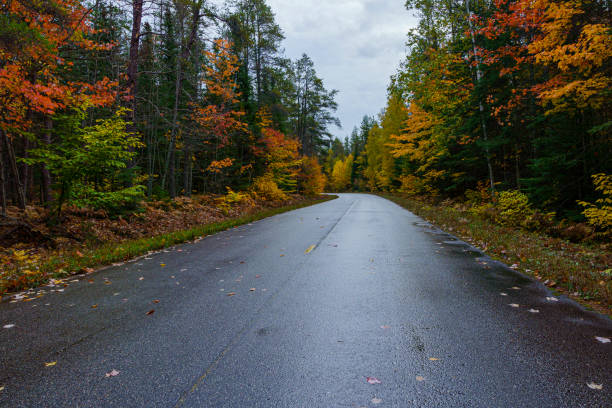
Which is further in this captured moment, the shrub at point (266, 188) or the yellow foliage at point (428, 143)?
the shrub at point (266, 188)

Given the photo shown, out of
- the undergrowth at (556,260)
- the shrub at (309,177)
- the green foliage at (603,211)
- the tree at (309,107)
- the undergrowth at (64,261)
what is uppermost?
the tree at (309,107)

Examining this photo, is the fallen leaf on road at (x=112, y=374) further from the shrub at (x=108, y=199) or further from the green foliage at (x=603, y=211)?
the green foliage at (x=603, y=211)

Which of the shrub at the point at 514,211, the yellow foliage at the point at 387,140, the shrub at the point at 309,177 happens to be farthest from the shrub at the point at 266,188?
the shrub at the point at 514,211

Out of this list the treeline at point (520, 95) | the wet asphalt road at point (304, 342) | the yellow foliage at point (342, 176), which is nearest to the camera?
the wet asphalt road at point (304, 342)

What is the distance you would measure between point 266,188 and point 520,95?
15.9 metres

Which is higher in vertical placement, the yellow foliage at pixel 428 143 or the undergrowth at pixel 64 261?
the yellow foliage at pixel 428 143

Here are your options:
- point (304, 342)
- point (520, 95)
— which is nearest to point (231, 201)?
point (520, 95)

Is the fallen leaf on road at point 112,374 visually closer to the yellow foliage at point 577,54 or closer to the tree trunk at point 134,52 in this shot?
the tree trunk at point 134,52

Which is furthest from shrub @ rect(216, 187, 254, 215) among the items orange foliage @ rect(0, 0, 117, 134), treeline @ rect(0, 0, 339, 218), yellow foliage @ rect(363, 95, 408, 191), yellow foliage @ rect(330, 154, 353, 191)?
yellow foliage @ rect(330, 154, 353, 191)

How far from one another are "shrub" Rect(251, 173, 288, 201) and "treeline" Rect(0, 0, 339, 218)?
108 mm

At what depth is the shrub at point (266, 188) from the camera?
2258 centimetres

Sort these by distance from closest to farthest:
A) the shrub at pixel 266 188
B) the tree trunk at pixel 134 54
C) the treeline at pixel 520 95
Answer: the treeline at pixel 520 95, the tree trunk at pixel 134 54, the shrub at pixel 266 188

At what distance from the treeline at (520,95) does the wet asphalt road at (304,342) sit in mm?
6586

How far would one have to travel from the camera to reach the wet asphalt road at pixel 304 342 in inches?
94.6
